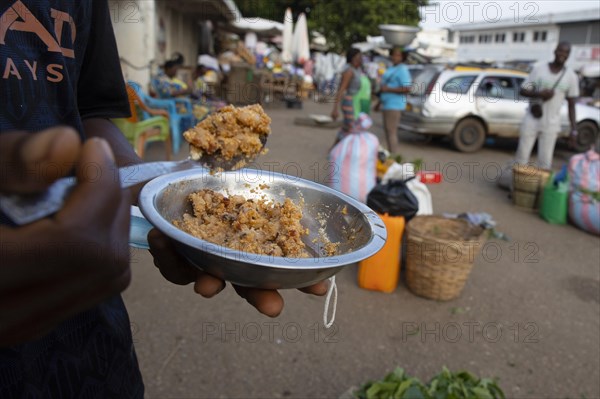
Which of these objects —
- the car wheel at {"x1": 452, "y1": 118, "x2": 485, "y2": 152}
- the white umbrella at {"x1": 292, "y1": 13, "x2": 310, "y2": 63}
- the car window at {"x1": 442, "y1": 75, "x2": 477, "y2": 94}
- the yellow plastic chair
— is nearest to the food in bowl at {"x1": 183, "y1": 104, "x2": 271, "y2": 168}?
the yellow plastic chair

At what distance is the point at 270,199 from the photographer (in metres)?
1.62

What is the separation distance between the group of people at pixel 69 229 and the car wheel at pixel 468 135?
982 centimetres

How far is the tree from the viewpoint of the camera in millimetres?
27250

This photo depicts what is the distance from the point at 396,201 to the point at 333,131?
838cm

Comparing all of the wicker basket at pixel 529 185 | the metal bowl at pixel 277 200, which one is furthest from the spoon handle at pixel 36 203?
the wicker basket at pixel 529 185

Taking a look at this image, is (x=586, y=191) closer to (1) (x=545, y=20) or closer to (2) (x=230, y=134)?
(2) (x=230, y=134)

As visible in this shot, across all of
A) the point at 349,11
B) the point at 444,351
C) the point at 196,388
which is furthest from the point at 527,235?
the point at 349,11

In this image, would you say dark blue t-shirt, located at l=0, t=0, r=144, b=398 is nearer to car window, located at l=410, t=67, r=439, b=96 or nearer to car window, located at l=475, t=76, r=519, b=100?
car window, located at l=410, t=67, r=439, b=96

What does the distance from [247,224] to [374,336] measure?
2181mm

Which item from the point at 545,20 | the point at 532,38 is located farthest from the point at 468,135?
the point at 532,38

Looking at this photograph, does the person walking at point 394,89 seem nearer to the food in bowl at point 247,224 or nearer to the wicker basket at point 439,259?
the wicker basket at point 439,259

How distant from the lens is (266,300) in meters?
1.10

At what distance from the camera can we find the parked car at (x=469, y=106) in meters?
9.97

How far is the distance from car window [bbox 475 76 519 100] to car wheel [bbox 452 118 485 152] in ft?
2.15
